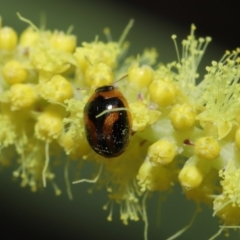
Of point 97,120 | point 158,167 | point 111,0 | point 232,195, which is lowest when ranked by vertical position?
point 232,195

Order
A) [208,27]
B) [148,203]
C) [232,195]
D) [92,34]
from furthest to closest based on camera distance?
[208,27], [92,34], [148,203], [232,195]

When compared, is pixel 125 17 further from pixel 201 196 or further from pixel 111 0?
pixel 201 196

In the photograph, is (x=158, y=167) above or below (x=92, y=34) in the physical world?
below

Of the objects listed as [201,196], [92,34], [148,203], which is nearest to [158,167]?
[201,196]
